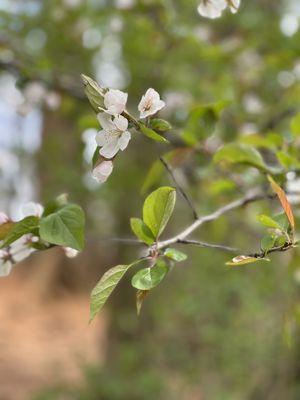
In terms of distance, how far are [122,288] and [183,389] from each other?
104 cm

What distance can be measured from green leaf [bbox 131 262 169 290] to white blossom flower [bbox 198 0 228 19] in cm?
52

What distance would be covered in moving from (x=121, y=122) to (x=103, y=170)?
3.2 inches

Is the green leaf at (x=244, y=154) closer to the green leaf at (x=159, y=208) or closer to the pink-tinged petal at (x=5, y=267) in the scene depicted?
the green leaf at (x=159, y=208)

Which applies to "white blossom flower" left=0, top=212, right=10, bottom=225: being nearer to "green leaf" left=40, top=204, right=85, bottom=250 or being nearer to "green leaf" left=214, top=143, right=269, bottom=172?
"green leaf" left=40, top=204, right=85, bottom=250

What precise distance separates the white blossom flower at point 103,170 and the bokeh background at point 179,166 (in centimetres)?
73

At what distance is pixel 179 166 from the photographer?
2.09m

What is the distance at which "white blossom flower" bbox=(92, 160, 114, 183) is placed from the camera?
2.72 feet

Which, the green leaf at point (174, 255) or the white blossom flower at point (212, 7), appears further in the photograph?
the white blossom flower at point (212, 7)

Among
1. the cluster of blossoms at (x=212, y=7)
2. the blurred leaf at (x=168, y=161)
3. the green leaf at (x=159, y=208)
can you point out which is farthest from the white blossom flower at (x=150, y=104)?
the blurred leaf at (x=168, y=161)

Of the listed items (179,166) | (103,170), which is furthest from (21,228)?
(179,166)

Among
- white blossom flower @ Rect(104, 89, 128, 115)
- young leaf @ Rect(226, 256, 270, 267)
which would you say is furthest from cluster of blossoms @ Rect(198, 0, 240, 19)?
young leaf @ Rect(226, 256, 270, 267)

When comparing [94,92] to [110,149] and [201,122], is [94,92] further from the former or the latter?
[201,122]

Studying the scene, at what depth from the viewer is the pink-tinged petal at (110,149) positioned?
32.2 inches

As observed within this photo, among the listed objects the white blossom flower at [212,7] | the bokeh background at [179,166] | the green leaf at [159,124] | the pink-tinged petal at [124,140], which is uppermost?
the pink-tinged petal at [124,140]
